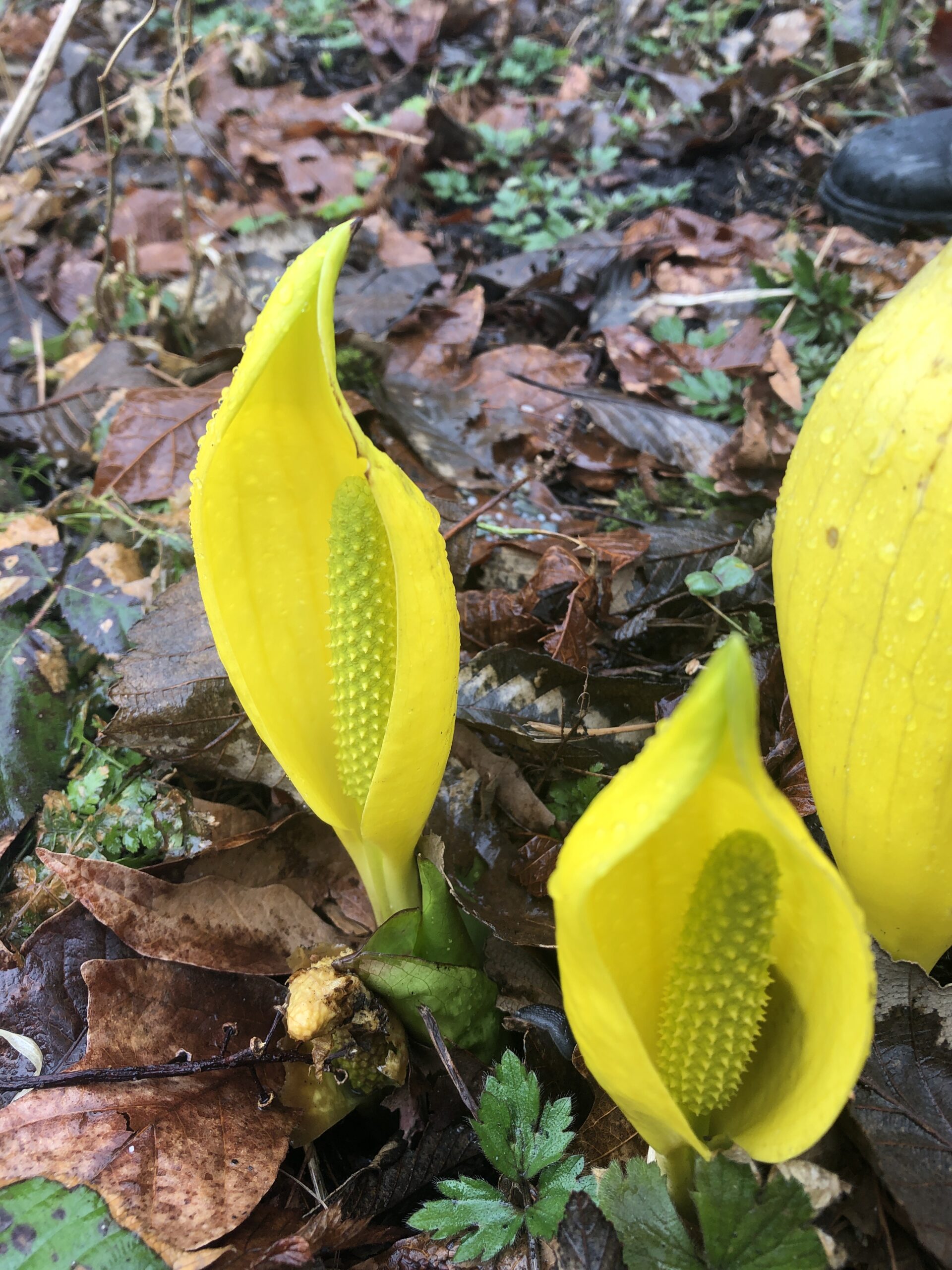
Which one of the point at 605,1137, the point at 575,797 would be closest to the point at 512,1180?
the point at 605,1137

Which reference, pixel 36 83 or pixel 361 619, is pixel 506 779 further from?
pixel 36 83

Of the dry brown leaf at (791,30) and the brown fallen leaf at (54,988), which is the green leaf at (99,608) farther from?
the dry brown leaf at (791,30)

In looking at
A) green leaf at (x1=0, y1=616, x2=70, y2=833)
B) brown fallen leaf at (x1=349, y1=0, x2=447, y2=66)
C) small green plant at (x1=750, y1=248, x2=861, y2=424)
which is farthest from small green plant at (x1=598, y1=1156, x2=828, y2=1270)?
brown fallen leaf at (x1=349, y1=0, x2=447, y2=66)

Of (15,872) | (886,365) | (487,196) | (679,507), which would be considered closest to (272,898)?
(15,872)

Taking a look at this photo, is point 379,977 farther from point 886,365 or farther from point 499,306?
point 499,306

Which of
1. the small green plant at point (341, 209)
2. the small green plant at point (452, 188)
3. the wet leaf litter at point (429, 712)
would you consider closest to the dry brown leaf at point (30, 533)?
the wet leaf litter at point (429, 712)
